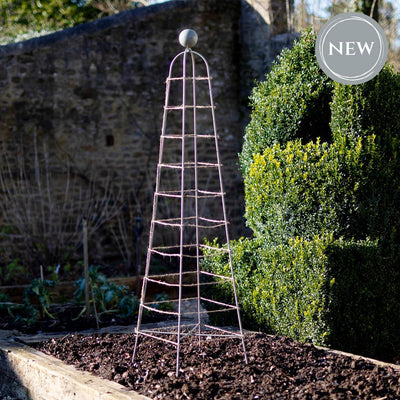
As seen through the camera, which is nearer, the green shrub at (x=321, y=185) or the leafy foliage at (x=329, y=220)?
the leafy foliage at (x=329, y=220)

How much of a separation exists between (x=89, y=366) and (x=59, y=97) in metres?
5.26

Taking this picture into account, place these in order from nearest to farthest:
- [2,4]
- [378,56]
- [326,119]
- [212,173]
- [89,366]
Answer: [89,366], [326,119], [378,56], [212,173], [2,4]

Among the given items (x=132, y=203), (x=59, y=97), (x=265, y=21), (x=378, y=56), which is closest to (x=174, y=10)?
(x=265, y=21)

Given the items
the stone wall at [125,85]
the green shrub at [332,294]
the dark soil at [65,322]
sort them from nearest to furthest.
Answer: the green shrub at [332,294] → the dark soil at [65,322] → the stone wall at [125,85]

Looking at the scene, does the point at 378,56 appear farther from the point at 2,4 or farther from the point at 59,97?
the point at 2,4

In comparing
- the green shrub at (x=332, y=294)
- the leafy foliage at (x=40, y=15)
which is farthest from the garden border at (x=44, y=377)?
the leafy foliage at (x=40, y=15)

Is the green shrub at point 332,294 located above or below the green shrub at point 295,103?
below

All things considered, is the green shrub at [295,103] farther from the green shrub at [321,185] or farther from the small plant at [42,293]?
the small plant at [42,293]

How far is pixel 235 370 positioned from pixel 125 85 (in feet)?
19.2

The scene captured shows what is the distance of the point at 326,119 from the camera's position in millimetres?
5055

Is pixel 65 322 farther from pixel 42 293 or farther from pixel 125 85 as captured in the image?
pixel 125 85

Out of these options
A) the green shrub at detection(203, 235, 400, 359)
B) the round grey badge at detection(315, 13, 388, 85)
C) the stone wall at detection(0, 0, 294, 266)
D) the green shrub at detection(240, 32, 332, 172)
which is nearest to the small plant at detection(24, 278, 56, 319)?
the green shrub at detection(203, 235, 400, 359)

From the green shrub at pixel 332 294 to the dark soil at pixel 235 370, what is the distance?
17cm

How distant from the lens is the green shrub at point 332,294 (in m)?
4.32
